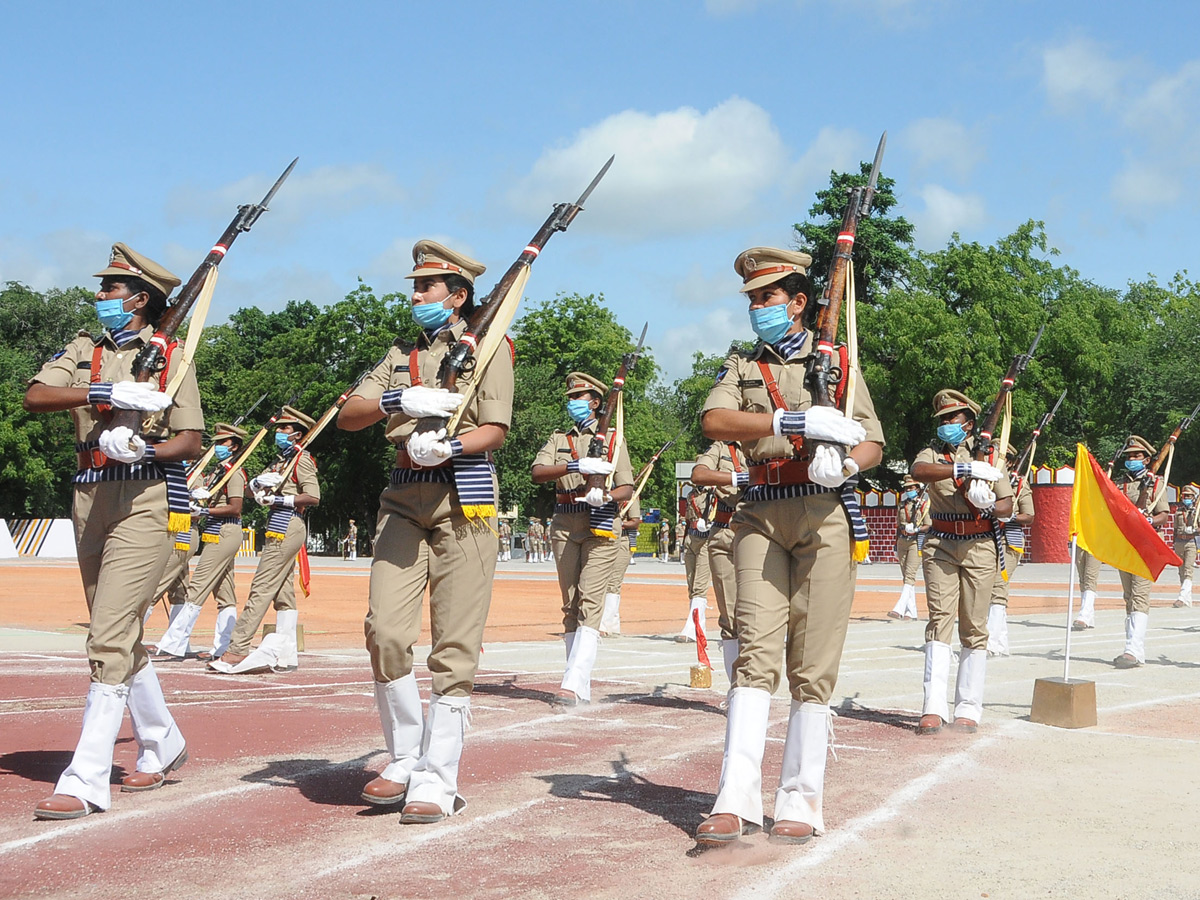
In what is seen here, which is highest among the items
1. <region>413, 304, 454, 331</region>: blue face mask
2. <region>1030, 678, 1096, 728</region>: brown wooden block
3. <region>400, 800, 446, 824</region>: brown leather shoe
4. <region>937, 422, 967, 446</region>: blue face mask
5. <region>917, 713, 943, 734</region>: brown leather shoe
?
<region>413, 304, 454, 331</region>: blue face mask

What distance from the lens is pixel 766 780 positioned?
7.33 meters

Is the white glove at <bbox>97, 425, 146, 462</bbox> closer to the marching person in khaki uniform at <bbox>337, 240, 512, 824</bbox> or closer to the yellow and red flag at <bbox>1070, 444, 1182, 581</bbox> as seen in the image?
the marching person in khaki uniform at <bbox>337, 240, 512, 824</bbox>

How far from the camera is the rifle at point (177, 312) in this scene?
6715mm

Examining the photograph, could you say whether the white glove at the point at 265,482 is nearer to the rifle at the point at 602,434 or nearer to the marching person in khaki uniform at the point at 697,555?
the rifle at the point at 602,434

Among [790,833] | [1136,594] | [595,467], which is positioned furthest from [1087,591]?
[790,833]

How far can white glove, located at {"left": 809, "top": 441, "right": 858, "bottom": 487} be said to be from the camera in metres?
5.75

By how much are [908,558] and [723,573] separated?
12394mm

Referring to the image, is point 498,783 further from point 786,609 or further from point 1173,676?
point 1173,676

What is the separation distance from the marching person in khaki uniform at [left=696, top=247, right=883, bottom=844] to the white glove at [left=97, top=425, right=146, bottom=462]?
2.78 metres

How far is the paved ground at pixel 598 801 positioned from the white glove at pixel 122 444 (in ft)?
5.57

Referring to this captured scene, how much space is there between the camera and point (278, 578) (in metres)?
12.9

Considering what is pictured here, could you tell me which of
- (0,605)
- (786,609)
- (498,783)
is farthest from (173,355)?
(0,605)

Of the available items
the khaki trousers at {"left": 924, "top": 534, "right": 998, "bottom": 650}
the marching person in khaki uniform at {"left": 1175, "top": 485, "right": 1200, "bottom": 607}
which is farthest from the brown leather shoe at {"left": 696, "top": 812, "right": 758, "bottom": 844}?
the marching person in khaki uniform at {"left": 1175, "top": 485, "right": 1200, "bottom": 607}

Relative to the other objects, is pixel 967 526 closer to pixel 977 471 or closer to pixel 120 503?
pixel 977 471
